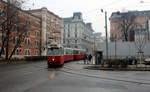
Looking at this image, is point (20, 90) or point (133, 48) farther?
point (133, 48)

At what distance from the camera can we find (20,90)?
25.6 ft

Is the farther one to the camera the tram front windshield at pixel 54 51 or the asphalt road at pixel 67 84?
the tram front windshield at pixel 54 51

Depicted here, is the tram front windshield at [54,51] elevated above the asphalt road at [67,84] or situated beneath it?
elevated above

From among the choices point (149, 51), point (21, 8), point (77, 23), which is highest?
point (77, 23)

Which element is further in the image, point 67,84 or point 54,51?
point 54,51

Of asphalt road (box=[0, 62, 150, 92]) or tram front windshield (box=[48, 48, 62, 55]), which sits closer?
asphalt road (box=[0, 62, 150, 92])

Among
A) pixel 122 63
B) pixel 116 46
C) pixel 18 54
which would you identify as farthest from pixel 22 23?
pixel 122 63

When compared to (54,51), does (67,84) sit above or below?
below

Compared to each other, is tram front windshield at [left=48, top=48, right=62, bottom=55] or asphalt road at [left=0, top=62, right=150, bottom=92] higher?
tram front windshield at [left=48, top=48, right=62, bottom=55]

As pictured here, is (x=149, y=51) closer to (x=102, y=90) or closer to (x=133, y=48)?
(x=133, y=48)

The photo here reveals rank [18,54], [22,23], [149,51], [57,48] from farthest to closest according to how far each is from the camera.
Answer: [18,54]
[22,23]
[149,51]
[57,48]

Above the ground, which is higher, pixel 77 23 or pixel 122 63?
pixel 77 23

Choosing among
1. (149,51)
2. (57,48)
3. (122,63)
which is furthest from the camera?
(149,51)

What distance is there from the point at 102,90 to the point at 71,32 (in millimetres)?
82235
